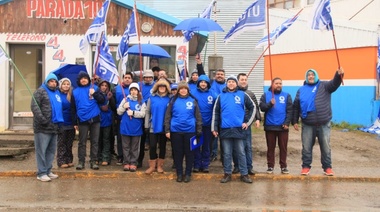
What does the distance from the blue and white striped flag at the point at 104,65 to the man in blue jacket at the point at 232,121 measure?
7.04ft

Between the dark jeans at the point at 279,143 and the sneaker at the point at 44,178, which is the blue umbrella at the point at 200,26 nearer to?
the dark jeans at the point at 279,143

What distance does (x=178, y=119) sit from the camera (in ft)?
26.3

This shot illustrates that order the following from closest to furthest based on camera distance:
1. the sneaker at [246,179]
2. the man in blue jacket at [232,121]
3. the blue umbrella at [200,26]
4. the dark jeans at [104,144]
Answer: the man in blue jacket at [232,121] → the sneaker at [246,179] → the dark jeans at [104,144] → the blue umbrella at [200,26]

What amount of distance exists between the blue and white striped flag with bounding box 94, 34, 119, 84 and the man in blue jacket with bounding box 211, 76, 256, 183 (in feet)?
7.04

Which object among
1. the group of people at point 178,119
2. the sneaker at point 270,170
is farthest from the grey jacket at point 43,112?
the sneaker at point 270,170

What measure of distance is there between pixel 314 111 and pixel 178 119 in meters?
2.52

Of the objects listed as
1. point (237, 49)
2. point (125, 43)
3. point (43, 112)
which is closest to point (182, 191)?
point (43, 112)

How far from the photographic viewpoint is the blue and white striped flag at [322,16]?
820 centimetres

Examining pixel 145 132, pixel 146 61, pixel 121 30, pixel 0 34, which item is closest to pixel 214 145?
pixel 145 132

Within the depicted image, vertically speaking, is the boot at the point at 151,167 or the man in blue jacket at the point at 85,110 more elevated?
the man in blue jacket at the point at 85,110

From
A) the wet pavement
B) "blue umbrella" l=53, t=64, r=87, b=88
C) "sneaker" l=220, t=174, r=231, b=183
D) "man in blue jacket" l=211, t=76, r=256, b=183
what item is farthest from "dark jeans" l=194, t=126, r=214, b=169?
"blue umbrella" l=53, t=64, r=87, b=88

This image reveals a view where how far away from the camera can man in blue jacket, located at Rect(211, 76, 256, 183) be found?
314 inches

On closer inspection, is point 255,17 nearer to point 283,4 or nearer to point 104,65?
point 104,65

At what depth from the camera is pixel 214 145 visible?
31.6 feet
